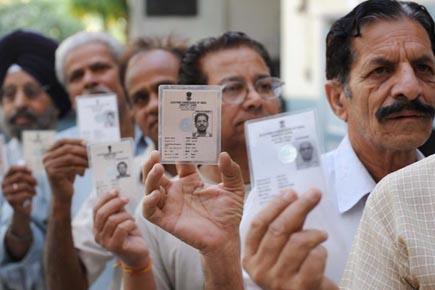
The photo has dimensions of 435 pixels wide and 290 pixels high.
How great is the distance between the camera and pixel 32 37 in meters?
4.57

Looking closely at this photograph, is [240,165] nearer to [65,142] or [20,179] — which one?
[65,142]

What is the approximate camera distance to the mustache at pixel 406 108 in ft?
7.27

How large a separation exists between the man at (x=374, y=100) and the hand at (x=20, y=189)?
1.73 meters

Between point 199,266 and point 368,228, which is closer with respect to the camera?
point 368,228

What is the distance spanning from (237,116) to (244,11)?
9347 millimetres

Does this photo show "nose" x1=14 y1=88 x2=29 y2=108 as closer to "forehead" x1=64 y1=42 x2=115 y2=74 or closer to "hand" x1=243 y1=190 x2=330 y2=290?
"forehead" x1=64 y1=42 x2=115 y2=74

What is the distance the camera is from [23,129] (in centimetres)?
424

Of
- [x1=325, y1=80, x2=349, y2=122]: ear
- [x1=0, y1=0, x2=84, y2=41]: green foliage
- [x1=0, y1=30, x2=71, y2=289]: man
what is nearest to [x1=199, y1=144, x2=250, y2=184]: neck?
[x1=325, y1=80, x2=349, y2=122]: ear

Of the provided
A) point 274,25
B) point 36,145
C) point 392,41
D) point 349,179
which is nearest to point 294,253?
point 349,179

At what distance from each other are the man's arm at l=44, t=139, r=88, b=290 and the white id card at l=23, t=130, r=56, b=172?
0.32 m

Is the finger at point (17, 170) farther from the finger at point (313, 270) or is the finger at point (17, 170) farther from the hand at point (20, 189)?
the finger at point (313, 270)

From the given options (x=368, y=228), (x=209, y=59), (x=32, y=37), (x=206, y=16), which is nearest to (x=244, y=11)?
(x=206, y=16)

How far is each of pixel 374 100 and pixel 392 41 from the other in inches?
6.5

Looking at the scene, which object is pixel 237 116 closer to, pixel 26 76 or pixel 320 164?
pixel 320 164
